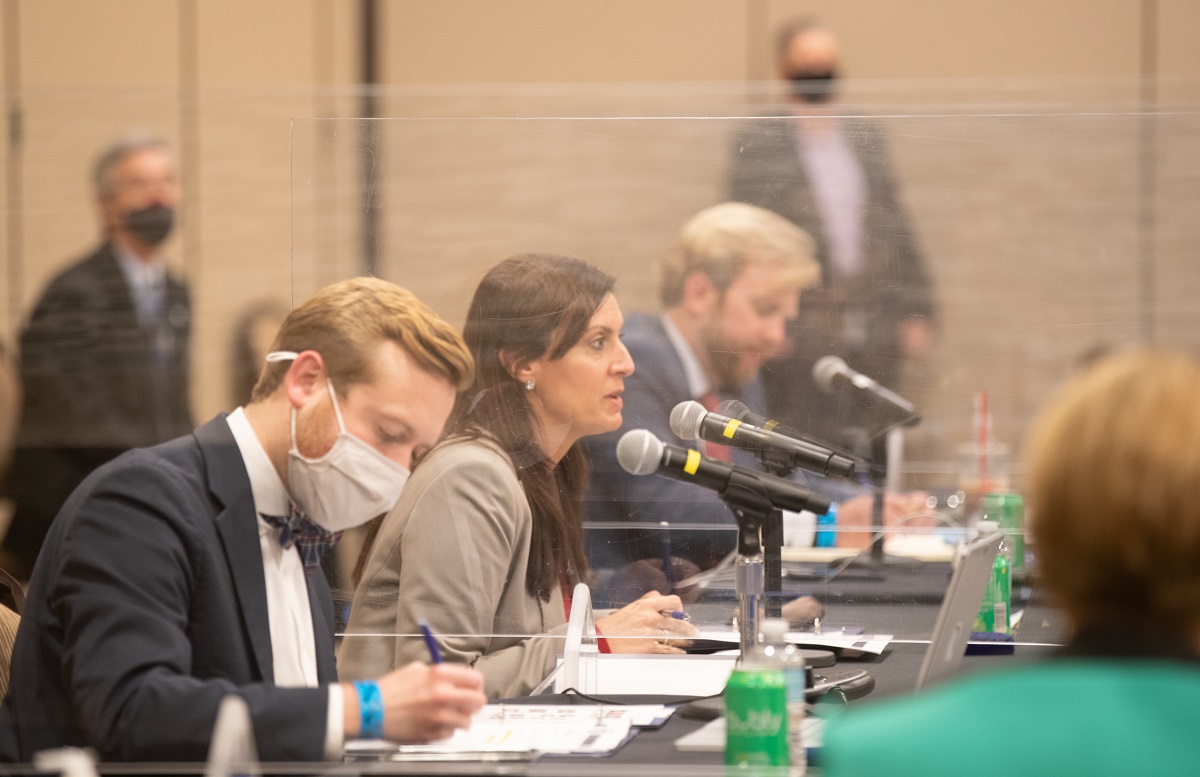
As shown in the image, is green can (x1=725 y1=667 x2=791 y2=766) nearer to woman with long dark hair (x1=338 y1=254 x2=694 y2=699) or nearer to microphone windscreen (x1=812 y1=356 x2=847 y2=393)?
woman with long dark hair (x1=338 y1=254 x2=694 y2=699)

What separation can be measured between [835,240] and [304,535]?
46.3 inches

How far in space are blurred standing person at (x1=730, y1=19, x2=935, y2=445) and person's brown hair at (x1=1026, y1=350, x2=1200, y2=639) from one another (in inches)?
60.5

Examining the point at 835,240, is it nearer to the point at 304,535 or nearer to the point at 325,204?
the point at 325,204

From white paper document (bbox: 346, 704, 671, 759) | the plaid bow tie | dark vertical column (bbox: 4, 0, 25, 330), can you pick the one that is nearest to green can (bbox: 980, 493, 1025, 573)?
white paper document (bbox: 346, 704, 671, 759)

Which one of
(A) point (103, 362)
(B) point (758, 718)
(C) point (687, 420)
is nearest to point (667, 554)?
(C) point (687, 420)

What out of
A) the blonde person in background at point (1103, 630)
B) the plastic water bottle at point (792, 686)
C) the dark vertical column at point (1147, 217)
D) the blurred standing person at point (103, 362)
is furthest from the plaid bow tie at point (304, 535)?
the blurred standing person at point (103, 362)

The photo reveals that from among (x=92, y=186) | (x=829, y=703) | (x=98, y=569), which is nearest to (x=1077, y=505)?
(x=829, y=703)

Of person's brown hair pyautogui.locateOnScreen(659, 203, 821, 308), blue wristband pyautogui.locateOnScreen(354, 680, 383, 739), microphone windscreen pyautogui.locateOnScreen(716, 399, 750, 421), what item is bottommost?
blue wristband pyautogui.locateOnScreen(354, 680, 383, 739)

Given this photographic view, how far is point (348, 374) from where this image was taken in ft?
6.55

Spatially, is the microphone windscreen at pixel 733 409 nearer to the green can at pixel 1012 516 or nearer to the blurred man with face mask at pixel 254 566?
the blurred man with face mask at pixel 254 566

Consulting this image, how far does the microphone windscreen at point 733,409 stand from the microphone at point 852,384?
179mm

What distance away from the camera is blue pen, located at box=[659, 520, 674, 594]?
246 cm

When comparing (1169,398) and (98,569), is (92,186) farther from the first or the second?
(1169,398)

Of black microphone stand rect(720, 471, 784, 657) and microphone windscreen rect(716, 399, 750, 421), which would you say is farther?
microphone windscreen rect(716, 399, 750, 421)
